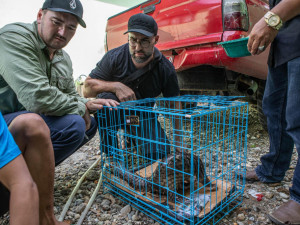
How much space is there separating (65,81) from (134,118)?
85 cm

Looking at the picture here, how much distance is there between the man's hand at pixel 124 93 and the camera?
2440mm

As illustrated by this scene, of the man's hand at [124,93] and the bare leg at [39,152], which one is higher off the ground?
the man's hand at [124,93]

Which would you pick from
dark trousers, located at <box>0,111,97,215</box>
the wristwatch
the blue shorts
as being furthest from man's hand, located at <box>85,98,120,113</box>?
the wristwatch

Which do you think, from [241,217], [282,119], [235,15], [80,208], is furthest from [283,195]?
[235,15]

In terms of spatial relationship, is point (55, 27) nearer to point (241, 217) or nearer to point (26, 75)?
point (26, 75)

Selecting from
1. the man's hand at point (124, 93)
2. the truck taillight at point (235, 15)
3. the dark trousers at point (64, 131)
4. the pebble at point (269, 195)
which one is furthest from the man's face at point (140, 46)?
the pebble at point (269, 195)

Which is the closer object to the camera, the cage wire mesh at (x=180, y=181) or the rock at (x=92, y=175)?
the cage wire mesh at (x=180, y=181)

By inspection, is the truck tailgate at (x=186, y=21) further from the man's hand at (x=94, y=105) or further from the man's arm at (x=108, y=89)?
the man's hand at (x=94, y=105)

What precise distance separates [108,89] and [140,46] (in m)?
0.58

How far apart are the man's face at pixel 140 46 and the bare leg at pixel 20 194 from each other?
172 centimetres

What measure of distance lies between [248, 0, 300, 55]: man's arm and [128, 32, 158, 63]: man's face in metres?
1.15

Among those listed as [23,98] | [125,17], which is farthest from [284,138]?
[125,17]

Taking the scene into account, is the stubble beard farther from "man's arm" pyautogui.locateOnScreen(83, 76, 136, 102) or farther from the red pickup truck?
the red pickup truck

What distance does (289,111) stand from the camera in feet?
5.21
